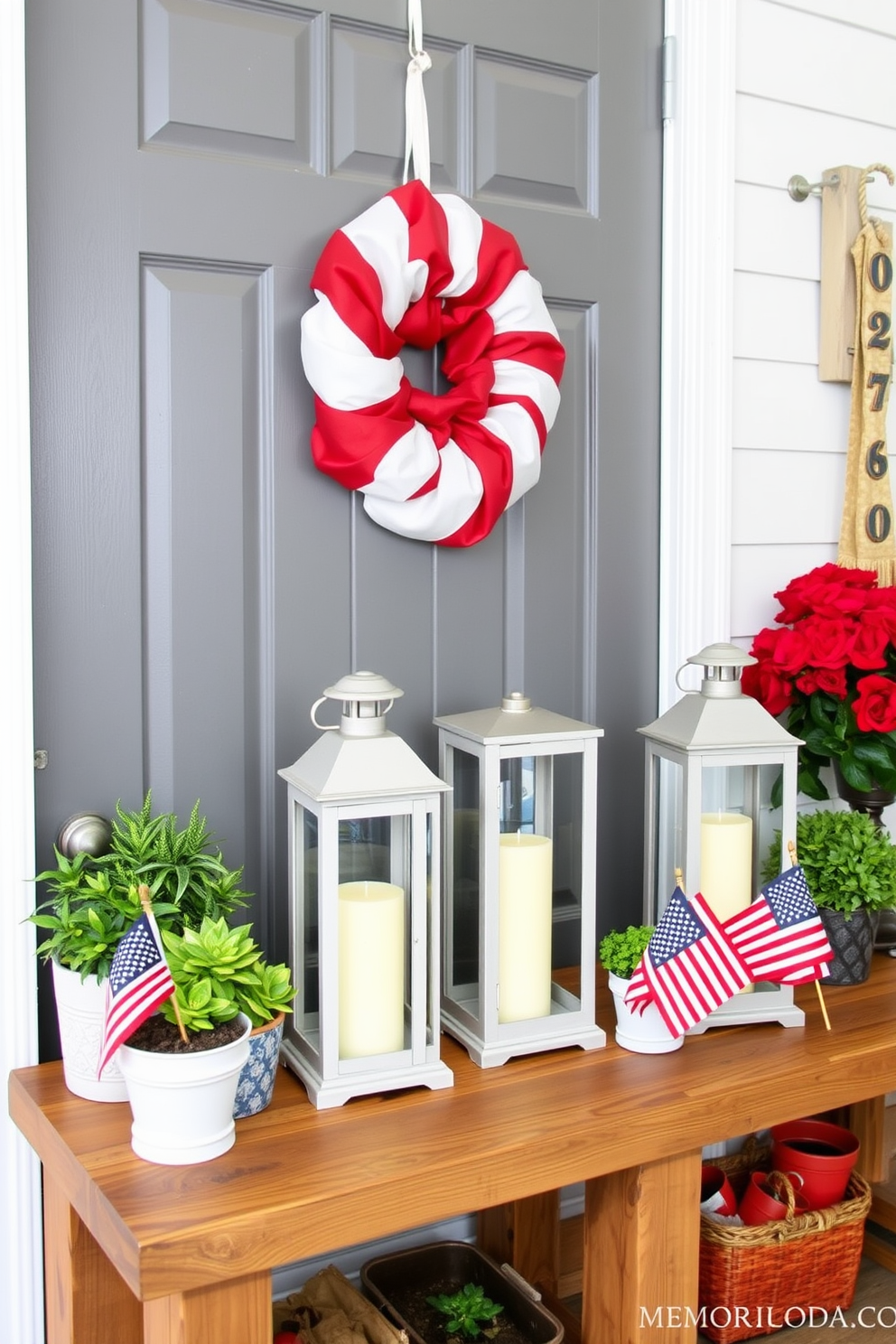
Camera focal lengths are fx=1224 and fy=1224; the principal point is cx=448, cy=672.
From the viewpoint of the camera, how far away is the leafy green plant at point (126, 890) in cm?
141

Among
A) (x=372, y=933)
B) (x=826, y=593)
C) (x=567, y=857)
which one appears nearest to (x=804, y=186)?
(x=826, y=593)

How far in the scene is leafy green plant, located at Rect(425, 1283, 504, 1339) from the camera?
1.68 metres

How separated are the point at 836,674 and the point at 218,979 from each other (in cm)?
108

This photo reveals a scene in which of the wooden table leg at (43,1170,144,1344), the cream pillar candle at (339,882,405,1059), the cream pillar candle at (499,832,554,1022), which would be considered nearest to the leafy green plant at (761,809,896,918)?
the cream pillar candle at (499,832,554,1022)

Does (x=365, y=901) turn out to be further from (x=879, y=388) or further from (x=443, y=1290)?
(x=879, y=388)

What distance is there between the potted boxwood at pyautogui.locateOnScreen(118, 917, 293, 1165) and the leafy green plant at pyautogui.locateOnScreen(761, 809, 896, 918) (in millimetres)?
839

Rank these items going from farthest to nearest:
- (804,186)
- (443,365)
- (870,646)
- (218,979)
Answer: (804,186)
(870,646)
(443,365)
(218,979)

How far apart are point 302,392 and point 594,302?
542 millimetres

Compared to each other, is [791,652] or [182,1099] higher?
[791,652]

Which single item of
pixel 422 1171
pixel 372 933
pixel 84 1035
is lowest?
pixel 422 1171

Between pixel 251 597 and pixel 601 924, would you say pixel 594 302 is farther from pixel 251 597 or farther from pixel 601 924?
pixel 601 924

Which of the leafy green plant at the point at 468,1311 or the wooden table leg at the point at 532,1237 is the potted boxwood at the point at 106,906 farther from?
the wooden table leg at the point at 532,1237

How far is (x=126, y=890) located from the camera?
4.77ft

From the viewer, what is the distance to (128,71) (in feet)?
5.15
